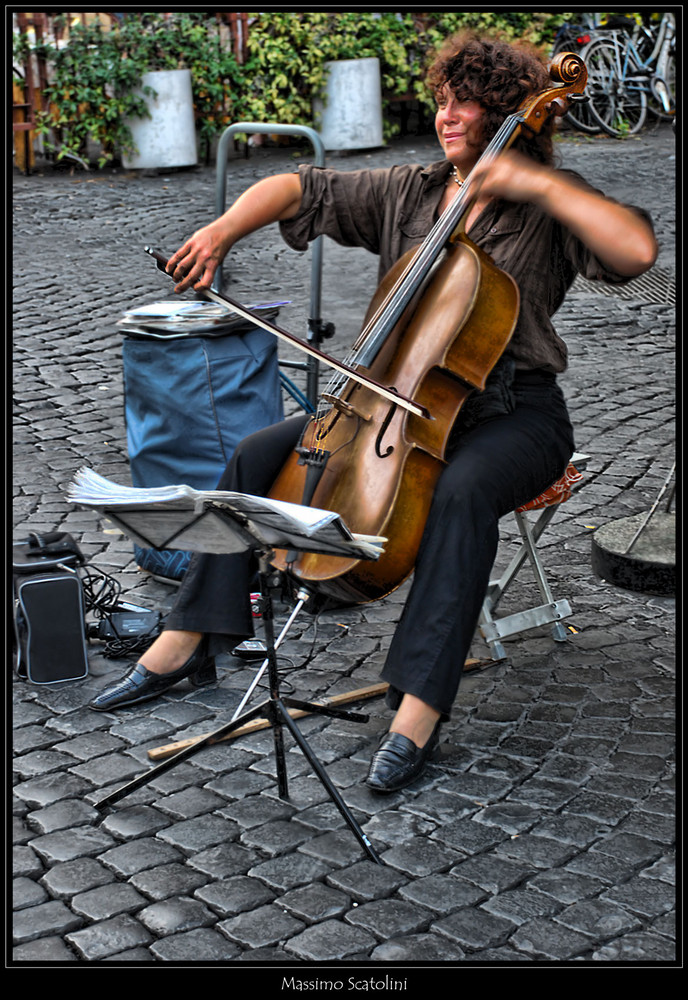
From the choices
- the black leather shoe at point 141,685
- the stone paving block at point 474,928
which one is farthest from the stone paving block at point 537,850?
the black leather shoe at point 141,685

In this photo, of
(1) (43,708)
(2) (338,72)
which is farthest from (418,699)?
(2) (338,72)

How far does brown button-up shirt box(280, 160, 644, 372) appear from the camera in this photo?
2994mm

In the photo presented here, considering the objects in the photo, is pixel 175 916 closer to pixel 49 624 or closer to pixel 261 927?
pixel 261 927

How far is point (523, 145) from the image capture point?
9.79ft

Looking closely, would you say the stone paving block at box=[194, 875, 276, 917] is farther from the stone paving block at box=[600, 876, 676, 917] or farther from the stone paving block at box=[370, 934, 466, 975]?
the stone paving block at box=[600, 876, 676, 917]

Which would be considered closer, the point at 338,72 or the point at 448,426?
the point at 448,426

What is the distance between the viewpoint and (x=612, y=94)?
11195 mm

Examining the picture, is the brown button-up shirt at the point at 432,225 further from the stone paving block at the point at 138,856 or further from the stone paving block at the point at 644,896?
the stone paving block at the point at 138,856

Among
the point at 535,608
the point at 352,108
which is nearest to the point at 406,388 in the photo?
the point at 535,608

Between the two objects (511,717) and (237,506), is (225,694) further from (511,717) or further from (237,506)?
(237,506)

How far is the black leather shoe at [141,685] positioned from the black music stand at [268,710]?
17.0 inches

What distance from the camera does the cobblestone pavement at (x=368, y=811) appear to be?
2.24 meters
